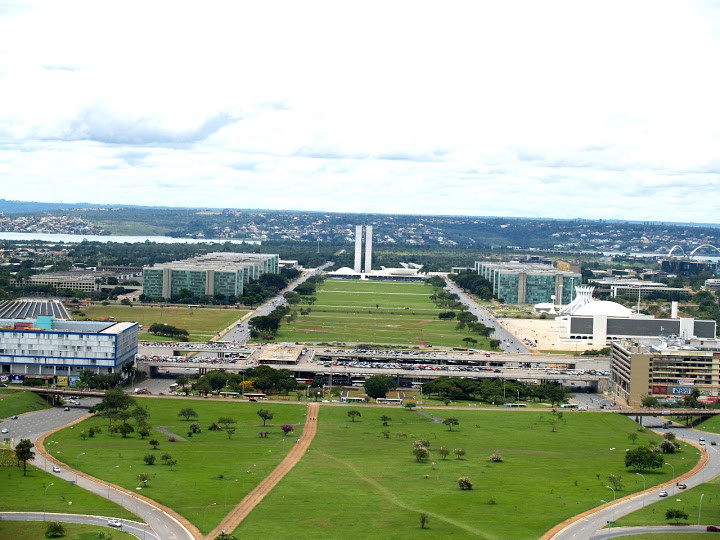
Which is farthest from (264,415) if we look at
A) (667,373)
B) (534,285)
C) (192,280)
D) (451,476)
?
(534,285)

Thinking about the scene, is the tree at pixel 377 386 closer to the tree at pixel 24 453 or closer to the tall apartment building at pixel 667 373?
the tall apartment building at pixel 667 373

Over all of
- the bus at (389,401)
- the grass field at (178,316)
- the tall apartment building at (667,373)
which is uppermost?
the tall apartment building at (667,373)

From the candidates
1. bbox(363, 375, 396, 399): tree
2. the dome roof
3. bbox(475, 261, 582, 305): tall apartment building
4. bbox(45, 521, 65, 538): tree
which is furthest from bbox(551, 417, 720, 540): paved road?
bbox(475, 261, 582, 305): tall apartment building

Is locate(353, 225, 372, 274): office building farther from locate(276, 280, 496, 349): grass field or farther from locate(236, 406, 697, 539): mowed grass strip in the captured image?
locate(236, 406, 697, 539): mowed grass strip

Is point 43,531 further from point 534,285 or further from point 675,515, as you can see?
point 534,285

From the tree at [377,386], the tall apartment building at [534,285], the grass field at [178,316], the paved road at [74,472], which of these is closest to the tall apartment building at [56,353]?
the paved road at [74,472]

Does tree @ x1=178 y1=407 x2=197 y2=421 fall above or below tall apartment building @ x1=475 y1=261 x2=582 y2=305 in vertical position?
below
